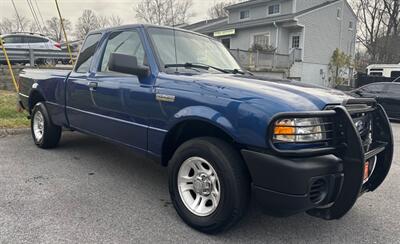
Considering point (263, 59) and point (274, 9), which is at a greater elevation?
point (274, 9)

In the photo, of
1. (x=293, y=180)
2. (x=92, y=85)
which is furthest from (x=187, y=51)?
(x=293, y=180)

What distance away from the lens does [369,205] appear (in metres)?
3.87

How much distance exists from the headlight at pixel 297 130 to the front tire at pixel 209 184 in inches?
17.7

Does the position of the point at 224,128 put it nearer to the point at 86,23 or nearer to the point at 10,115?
the point at 10,115

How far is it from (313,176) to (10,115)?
731 cm

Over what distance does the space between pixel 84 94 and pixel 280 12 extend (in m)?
25.6

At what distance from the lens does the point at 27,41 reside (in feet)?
53.2

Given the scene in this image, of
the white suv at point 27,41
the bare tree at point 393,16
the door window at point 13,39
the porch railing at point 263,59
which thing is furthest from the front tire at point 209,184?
the bare tree at point 393,16

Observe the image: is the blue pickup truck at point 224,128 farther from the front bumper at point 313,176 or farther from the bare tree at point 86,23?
the bare tree at point 86,23

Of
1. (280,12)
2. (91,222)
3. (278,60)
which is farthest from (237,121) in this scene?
(280,12)

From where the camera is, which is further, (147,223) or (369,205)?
(369,205)

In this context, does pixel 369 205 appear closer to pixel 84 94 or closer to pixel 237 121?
pixel 237 121

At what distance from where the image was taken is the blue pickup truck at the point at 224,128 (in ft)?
8.32

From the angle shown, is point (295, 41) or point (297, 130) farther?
point (295, 41)
